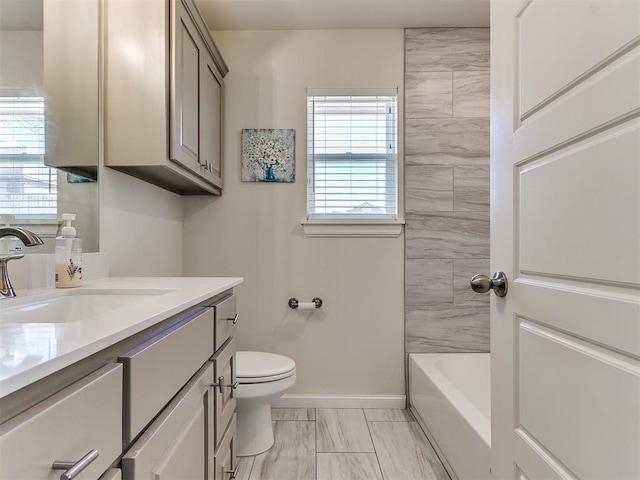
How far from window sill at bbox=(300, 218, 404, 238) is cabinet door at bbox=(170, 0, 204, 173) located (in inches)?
31.4

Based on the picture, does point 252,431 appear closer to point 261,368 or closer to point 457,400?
point 261,368

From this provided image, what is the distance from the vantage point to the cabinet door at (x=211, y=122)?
1.77 metres

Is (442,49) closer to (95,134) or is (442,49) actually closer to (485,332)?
(485,332)

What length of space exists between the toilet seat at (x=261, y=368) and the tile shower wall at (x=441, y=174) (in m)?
0.89

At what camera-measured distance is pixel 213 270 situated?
2.22 meters

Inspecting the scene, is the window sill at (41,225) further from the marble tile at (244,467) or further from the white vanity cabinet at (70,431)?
the marble tile at (244,467)

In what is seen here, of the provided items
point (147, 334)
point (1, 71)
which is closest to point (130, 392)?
point (147, 334)

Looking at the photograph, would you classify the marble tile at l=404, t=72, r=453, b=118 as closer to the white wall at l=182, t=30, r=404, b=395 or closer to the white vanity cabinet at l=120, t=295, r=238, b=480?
the white wall at l=182, t=30, r=404, b=395

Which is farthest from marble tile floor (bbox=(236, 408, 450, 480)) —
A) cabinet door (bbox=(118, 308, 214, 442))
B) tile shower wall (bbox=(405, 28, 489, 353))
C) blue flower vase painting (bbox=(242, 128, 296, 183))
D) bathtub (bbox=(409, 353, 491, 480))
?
blue flower vase painting (bbox=(242, 128, 296, 183))

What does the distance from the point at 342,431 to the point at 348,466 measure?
30 centimetres

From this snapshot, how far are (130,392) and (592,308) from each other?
2.75ft

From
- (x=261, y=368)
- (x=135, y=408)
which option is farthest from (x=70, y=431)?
(x=261, y=368)

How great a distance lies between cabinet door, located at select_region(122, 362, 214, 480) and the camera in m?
0.62

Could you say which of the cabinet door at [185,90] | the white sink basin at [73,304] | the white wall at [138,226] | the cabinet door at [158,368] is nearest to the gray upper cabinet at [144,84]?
the cabinet door at [185,90]
